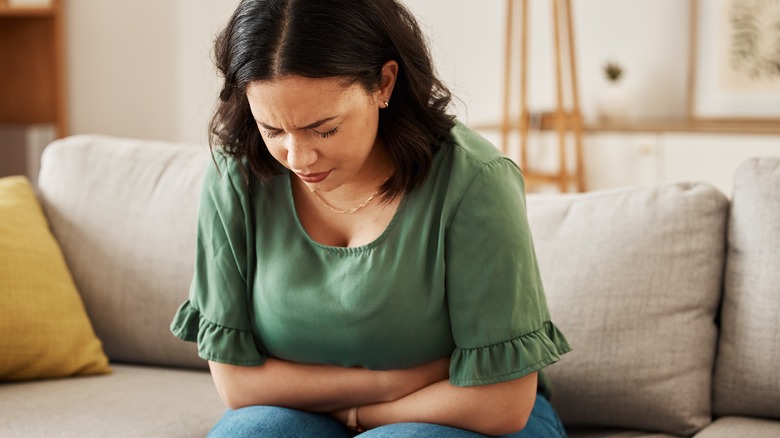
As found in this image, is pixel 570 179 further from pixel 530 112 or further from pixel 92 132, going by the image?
pixel 92 132

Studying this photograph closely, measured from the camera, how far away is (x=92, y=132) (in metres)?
4.19

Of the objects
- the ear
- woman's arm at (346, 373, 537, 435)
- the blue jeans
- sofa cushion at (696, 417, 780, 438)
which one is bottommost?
sofa cushion at (696, 417, 780, 438)

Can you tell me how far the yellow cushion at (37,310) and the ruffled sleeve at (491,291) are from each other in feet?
2.81

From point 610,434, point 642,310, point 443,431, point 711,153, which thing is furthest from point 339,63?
point 711,153

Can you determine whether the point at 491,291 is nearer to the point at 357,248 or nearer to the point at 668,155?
the point at 357,248

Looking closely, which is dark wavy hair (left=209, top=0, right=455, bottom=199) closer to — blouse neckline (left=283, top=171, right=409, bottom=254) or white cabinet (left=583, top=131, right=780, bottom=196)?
blouse neckline (left=283, top=171, right=409, bottom=254)

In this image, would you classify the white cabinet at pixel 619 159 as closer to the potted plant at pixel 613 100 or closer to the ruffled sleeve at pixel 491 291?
the potted plant at pixel 613 100

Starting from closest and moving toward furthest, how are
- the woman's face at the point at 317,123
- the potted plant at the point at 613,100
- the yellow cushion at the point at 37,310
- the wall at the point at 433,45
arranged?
1. the woman's face at the point at 317,123
2. the yellow cushion at the point at 37,310
3. the potted plant at the point at 613,100
4. the wall at the point at 433,45

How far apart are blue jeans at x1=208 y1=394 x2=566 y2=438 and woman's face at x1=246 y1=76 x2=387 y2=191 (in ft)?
1.11

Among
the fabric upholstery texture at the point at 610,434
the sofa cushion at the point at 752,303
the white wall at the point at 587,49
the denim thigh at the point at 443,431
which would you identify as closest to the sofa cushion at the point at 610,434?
the fabric upholstery texture at the point at 610,434

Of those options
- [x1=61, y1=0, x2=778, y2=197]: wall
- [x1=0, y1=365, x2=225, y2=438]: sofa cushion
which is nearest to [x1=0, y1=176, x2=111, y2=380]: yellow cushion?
[x1=0, y1=365, x2=225, y2=438]: sofa cushion

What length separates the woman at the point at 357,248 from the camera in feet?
3.88

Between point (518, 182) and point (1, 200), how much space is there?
3.59ft

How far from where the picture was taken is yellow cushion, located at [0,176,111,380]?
68.2 inches
